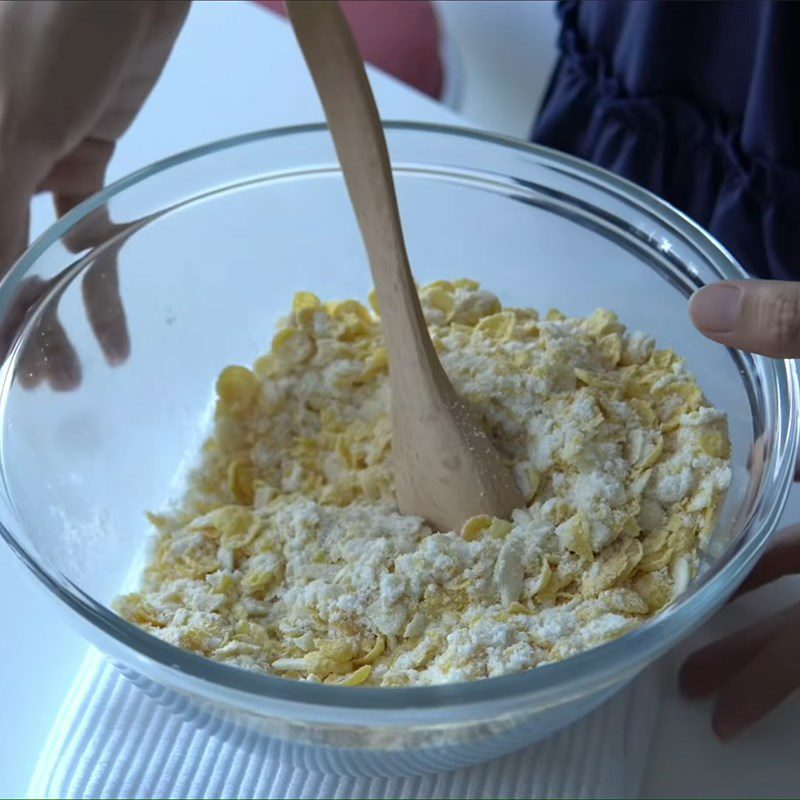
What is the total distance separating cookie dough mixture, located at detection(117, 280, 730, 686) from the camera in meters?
0.62

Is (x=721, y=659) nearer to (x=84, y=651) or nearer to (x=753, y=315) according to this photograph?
(x=753, y=315)

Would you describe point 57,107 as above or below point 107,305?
above

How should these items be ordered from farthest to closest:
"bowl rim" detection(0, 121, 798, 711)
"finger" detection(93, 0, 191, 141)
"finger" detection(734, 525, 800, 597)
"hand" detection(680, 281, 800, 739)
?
1. "finger" detection(93, 0, 191, 141)
2. "finger" detection(734, 525, 800, 597)
3. "hand" detection(680, 281, 800, 739)
4. "bowl rim" detection(0, 121, 798, 711)

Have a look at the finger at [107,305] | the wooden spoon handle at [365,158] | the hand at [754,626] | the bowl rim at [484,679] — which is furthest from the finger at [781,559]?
the finger at [107,305]

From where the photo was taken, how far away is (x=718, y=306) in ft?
2.03

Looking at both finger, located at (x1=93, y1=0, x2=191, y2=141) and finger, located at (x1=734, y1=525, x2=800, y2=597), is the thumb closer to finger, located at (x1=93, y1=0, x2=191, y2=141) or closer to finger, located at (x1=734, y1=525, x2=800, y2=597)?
finger, located at (x1=734, y1=525, x2=800, y2=597)

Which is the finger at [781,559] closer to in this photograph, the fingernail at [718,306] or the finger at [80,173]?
the fingernail at [718,306]

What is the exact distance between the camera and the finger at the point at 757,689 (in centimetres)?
68

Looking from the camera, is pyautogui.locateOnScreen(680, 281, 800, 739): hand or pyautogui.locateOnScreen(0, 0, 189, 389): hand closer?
pyautogui.locateOnScreen(680, 281, 800, 739): hand

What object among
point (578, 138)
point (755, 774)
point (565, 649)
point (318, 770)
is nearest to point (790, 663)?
point (755, 774)

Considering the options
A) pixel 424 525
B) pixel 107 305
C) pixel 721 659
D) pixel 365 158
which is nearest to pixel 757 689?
pixel 721 659

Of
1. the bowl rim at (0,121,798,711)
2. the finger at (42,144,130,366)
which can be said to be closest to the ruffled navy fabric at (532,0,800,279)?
the bowl rim at (0,121,798,711)

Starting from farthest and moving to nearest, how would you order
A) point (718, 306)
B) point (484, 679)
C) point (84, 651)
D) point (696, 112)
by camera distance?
point (696, 112), point (84, 651), point (718, 306), point (484, 679)

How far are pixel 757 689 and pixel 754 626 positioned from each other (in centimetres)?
5
